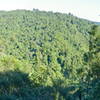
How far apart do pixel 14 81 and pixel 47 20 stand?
440 ft

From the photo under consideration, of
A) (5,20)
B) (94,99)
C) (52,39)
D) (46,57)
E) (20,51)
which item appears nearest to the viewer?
(94,99)

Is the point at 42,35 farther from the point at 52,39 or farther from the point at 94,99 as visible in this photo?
the point at 94,99

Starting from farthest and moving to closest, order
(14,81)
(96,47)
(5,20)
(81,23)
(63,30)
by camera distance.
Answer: (81,23)
(5,20)
(63,30)
(96,47)
(14,81)

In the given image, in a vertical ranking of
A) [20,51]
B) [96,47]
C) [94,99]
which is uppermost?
[94,99]

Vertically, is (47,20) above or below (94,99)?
below

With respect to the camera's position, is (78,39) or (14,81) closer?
(14,81)

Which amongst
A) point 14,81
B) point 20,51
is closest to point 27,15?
point 20,51

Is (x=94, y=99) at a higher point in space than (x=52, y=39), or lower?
higher

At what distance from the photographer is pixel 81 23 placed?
15075 centimetres

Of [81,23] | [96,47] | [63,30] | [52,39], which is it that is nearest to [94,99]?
[96,47]

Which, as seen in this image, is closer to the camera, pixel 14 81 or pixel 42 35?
pixel 14 81

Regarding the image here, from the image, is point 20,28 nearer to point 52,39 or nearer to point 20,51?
point 52,39

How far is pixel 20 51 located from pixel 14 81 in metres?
77.6

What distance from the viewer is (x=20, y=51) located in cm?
8881
